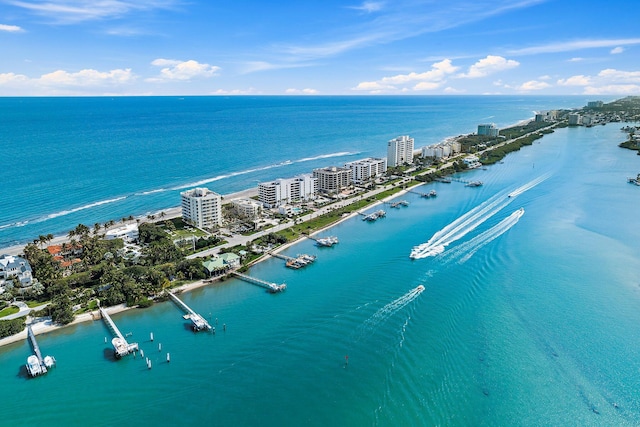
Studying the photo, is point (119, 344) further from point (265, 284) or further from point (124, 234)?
point (124, 234)

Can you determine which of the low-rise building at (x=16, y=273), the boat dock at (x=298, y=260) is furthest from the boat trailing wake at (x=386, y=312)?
the low-rise building at (x=16, y=273)

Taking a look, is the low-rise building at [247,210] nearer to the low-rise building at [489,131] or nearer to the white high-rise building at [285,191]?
the white high-rise building at [285,191]

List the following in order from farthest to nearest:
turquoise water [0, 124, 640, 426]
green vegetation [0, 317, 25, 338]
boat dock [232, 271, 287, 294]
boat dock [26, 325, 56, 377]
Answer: boat dock [232, 271, 287, 294] → green vegetation [0, 317, 25, 338] → boat dock [26, 325, 56, 377] → turquoise water [0, 124, 640, 426]

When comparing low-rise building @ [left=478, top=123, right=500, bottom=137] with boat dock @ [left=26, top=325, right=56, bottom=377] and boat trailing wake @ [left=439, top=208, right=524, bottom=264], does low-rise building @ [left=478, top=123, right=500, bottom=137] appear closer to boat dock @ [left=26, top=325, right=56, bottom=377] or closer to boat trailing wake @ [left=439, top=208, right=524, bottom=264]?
boat trailing wake @ [left=439, top=208, right=524, bottom=264]

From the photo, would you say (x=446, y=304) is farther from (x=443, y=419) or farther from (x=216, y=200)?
(x=216, y=200)

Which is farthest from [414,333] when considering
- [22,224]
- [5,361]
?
[22,224]

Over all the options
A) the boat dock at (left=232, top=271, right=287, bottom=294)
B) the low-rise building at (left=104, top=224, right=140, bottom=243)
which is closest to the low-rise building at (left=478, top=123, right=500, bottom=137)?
the boat dock at (left=232, top=271, right=287, bottom=294)
